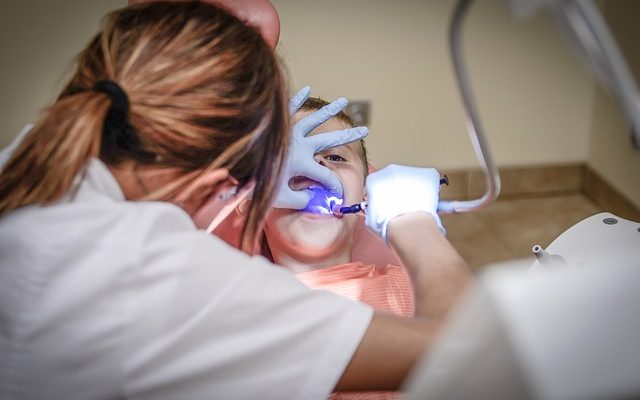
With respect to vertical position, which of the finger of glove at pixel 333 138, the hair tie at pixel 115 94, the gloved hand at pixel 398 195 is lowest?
the gloved hand at pixel 398 195

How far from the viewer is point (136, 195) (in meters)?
1.04

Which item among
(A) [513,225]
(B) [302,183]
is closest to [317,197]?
(B) [302,183]

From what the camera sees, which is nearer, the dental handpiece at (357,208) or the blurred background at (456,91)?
the dental handpiece at (357,208)

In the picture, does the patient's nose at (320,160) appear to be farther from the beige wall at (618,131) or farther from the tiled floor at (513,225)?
the beige wall at (618,131)

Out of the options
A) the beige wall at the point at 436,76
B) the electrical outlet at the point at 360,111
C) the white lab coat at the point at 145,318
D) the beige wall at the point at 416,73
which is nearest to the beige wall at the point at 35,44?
the beige wall at the point at 416,73

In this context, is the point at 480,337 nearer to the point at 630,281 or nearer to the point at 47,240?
the point at 630,281

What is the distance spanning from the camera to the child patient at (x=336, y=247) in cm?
158

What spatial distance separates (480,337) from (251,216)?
0.66 m

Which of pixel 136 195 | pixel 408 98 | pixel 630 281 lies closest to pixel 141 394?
pixel 136 195

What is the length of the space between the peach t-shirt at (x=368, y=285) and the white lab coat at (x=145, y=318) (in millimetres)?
650

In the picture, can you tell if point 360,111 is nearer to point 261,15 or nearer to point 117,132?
point 261,15

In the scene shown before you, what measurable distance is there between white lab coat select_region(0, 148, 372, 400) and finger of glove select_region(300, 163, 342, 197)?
596mm

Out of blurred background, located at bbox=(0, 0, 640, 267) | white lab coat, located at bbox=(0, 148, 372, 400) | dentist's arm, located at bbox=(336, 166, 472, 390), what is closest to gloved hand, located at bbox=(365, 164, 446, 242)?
dentist's arm, located at bbox=(336, 166, 472, 390)

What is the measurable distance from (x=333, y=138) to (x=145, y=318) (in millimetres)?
734
